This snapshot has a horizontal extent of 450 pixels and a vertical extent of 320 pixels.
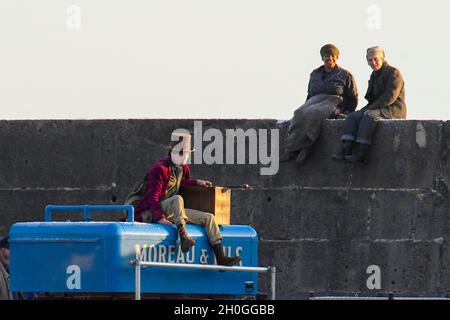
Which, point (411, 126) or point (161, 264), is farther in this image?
point (411, 126)

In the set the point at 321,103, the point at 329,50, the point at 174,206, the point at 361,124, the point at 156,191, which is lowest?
the point at 174,206

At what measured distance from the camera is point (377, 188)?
20.5m

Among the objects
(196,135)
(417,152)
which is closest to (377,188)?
(417,152)

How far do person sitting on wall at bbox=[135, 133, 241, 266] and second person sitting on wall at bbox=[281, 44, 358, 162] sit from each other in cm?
392

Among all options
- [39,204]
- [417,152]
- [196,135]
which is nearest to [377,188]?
[417,152]

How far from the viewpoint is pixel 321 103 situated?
20172 mm

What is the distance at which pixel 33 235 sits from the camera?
1545 cm

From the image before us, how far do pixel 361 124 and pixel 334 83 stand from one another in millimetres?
536

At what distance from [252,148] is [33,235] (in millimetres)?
5713

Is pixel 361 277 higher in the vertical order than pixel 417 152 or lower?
lower

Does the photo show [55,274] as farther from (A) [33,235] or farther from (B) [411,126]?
(B) [411,126]

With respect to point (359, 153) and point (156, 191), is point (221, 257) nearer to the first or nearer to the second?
point (156, 191)

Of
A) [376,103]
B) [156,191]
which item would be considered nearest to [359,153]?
[376,103]

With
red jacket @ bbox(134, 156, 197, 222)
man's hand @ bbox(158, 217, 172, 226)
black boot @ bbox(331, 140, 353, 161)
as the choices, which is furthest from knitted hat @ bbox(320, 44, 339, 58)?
man's hand @ bbox(158, 217, 172, 226)
